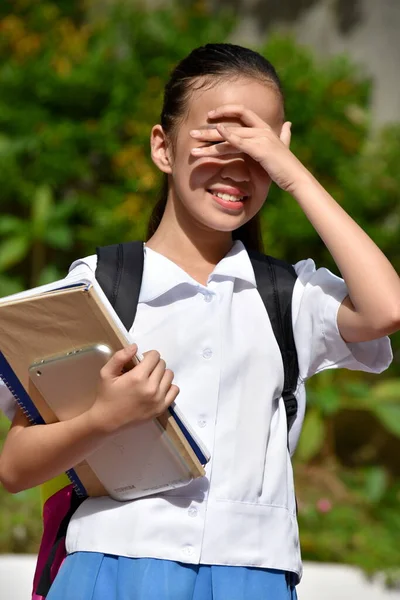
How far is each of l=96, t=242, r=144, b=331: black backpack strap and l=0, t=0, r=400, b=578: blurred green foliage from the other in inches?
123

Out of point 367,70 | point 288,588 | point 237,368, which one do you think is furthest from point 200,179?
point 367,70

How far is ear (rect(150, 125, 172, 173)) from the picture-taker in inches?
73.3

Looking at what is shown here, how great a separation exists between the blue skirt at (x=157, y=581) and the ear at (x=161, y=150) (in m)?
0.73

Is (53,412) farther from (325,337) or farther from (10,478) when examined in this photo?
(325,337)

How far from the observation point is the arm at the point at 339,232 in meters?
1.61

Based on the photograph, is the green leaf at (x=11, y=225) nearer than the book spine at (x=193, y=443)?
No

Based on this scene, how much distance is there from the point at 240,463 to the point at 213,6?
448 centimetres

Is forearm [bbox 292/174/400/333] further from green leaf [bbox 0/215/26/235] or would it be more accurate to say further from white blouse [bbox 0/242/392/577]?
green leaf [bbox 0/215/26/235]

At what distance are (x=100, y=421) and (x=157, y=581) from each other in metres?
0.27

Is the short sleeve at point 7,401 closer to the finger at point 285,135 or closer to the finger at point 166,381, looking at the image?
the finger at point 166,381

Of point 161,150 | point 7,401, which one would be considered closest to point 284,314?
point 161,150

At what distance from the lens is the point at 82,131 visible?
5.39 m

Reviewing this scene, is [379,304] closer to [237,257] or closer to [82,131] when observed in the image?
[237,257]

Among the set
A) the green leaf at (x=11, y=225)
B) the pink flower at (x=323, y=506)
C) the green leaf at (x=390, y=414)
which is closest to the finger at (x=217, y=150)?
the pink flower at (x=323, y=506)
